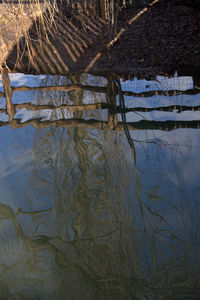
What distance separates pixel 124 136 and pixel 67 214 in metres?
1.60

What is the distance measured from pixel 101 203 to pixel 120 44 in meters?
4.91

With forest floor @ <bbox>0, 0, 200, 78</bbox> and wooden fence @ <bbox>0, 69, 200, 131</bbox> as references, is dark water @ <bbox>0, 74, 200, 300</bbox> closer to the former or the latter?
wooden fence @ <bbox>0, 69, 200, 131</bbox>

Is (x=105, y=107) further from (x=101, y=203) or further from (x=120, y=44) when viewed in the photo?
(x=120, y=44)

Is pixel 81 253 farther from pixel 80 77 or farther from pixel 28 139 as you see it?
pixel 80 77

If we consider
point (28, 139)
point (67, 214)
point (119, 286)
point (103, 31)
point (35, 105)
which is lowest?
point (119, 286)

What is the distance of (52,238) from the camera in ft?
10.3

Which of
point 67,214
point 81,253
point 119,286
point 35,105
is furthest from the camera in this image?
point 35,105

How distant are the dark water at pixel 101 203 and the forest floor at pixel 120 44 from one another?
1761 mm

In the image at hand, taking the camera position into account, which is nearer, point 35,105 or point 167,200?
point 167,200

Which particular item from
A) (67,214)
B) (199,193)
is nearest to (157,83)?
(199,193)

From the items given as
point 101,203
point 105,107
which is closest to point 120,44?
point 105,107

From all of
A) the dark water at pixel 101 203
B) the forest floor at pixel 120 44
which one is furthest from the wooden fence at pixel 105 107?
the forest floor at pixel 120 44

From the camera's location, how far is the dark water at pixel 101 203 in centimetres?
273

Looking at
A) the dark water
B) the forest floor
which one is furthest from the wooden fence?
the forest floor
